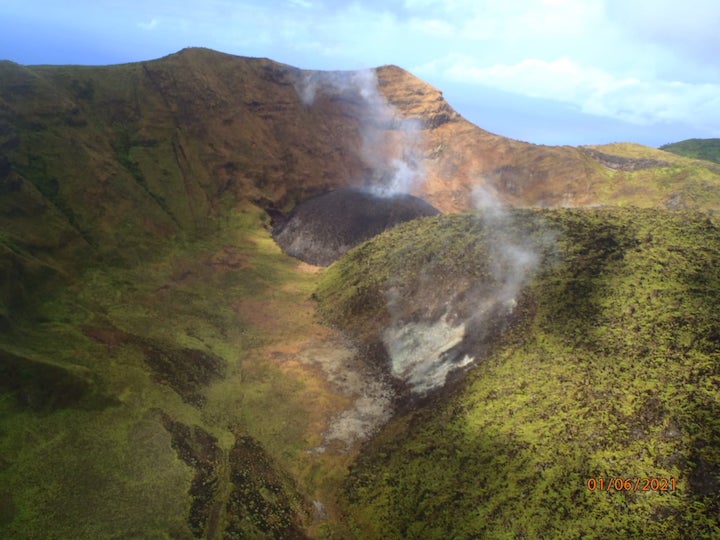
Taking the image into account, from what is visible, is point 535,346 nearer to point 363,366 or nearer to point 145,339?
point 363,366

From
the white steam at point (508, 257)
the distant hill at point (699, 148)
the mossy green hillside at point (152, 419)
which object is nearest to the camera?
the mossy green hillside at point (152, 419)

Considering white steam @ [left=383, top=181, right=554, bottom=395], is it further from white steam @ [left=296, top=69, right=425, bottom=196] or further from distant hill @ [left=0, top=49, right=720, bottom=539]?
white steam @ [left=296, top=69, right=425, bottom=196]

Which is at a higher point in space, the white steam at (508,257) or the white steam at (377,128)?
the white steam at (377,128)

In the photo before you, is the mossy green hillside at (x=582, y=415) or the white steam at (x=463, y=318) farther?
the white steam at (x=463, y=318)
